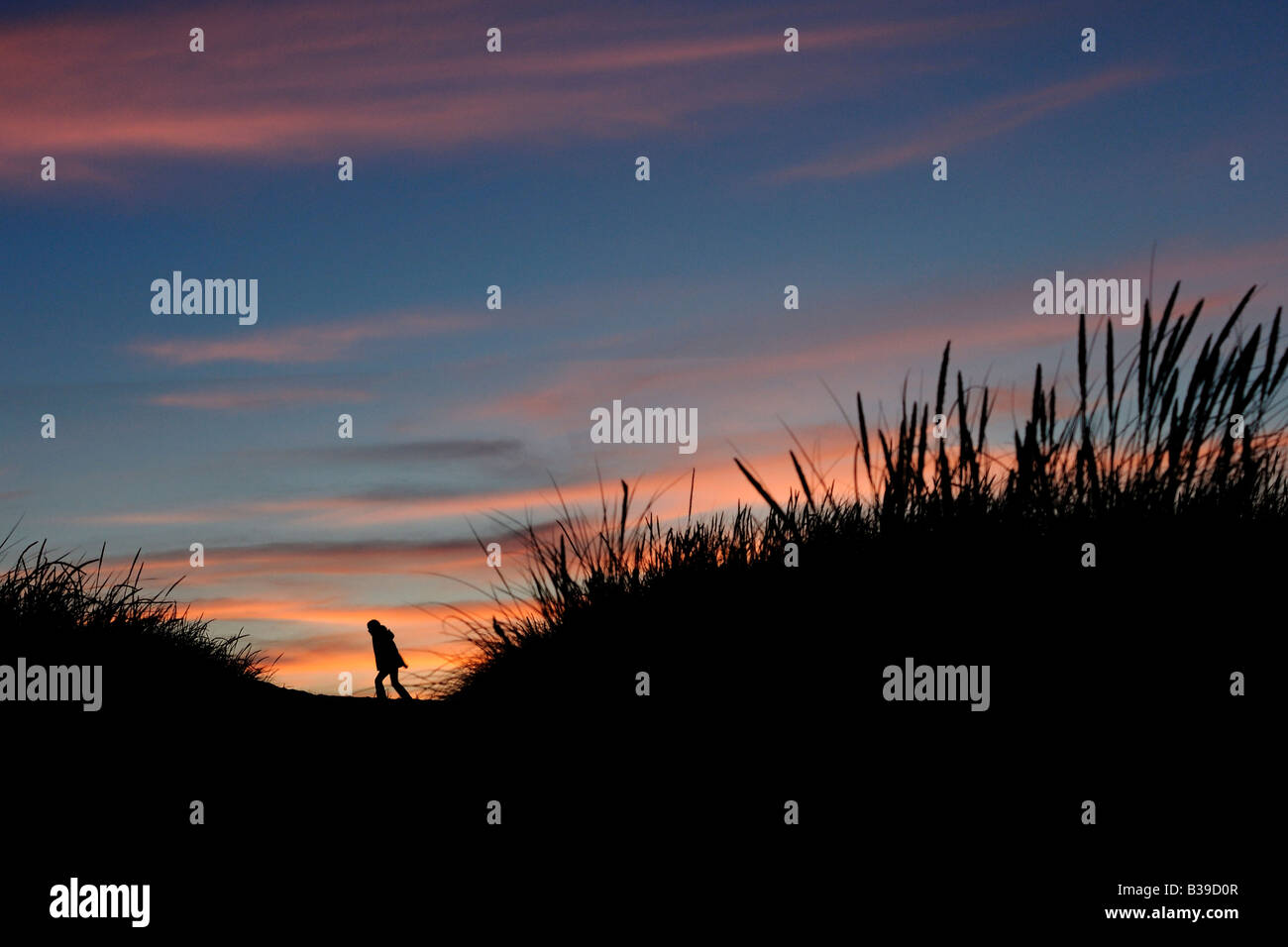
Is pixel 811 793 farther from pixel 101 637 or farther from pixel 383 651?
pixel 383 651

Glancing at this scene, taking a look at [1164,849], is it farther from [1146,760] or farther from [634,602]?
[634,602]

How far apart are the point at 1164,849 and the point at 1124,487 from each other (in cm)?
186

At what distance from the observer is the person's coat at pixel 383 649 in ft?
44.1

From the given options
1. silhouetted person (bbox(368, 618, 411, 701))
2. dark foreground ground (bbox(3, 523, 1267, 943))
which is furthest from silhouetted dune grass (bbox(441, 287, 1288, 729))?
silhouetted person (bbox(368, 618, 411, 701))

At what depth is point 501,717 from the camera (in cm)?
563

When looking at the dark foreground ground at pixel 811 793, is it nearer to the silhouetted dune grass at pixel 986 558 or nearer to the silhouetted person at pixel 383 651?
the silhouetted dune grass at pixel 986 558

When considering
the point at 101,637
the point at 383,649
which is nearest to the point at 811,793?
the point at 101,637

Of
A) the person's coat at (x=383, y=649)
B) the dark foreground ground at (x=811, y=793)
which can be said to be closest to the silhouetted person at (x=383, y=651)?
the person's coat at (x=383, y=649)

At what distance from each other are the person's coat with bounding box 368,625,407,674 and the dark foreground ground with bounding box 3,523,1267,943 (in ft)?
27.1

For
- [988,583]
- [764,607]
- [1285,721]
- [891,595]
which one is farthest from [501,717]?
[1285,721]

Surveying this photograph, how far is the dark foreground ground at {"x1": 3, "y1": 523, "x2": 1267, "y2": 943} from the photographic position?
128 inches

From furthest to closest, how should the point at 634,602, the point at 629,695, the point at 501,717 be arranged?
the point at 634,602
the point at 501,717
the point at 629,695

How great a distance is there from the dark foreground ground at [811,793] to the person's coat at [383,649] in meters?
8.25

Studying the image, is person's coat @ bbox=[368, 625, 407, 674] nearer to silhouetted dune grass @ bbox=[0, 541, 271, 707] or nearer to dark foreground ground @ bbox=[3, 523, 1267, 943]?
silhouetted dune grass @ bbox=[0, 541, 271, 707]
